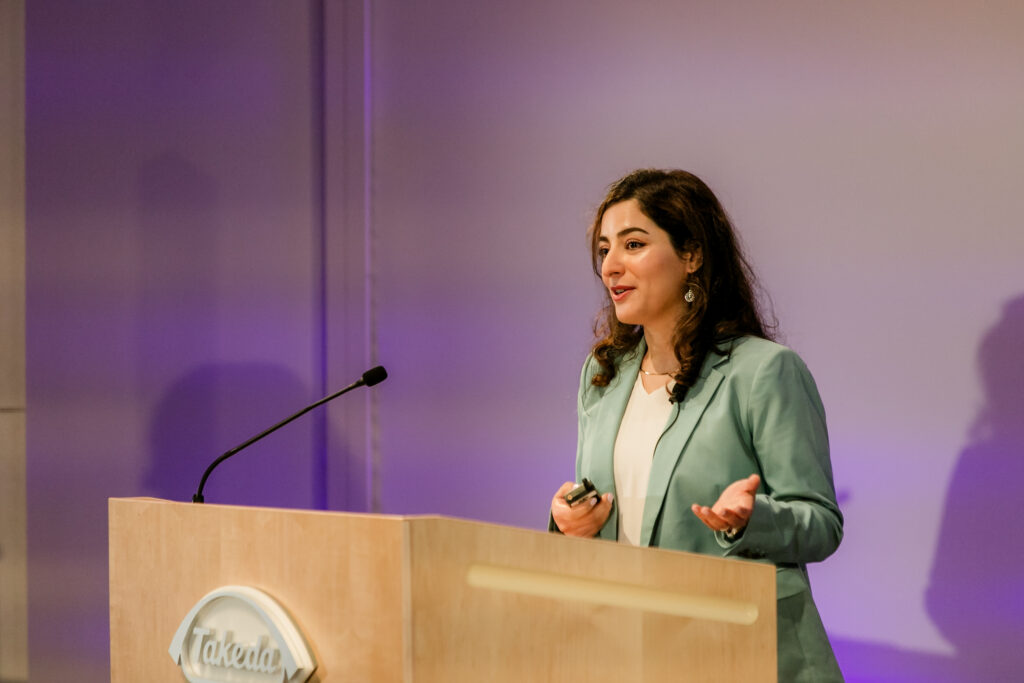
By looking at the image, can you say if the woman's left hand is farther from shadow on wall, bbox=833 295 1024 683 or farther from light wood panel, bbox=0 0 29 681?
light wood panel, bbox=0 0 29 681

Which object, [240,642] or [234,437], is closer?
[240,642]

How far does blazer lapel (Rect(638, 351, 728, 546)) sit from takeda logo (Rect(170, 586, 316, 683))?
0.86 metres

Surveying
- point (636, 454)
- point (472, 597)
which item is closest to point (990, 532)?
point (636, 454)

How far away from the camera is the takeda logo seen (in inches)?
47.5

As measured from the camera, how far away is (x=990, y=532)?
2.47 meters

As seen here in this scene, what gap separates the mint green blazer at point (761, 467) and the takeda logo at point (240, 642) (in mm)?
843

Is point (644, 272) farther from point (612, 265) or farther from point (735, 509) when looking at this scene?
point (735, 509)

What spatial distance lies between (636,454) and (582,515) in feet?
0.78

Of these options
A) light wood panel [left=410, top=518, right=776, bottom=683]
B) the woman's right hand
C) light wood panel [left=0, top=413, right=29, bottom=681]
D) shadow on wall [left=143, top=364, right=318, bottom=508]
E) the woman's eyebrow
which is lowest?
light wood panel [left=0, top=413, right=29, bottom=681]

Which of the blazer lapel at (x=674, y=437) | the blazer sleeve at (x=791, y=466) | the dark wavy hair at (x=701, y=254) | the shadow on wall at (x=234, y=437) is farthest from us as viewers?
the shadow on wall at (x=234, y=437)

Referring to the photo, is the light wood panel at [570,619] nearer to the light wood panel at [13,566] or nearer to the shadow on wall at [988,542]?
the shadow on wall at [988,542]

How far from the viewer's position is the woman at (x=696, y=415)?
5.86ft

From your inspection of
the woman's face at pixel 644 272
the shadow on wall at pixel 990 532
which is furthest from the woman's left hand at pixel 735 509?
the shadow on wall at pixel 990 532

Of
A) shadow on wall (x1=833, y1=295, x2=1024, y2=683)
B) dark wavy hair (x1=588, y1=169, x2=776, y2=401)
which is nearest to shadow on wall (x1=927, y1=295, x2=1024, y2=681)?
shadow on wall (x1=833, y1=295, x2=1024, y2=683)
